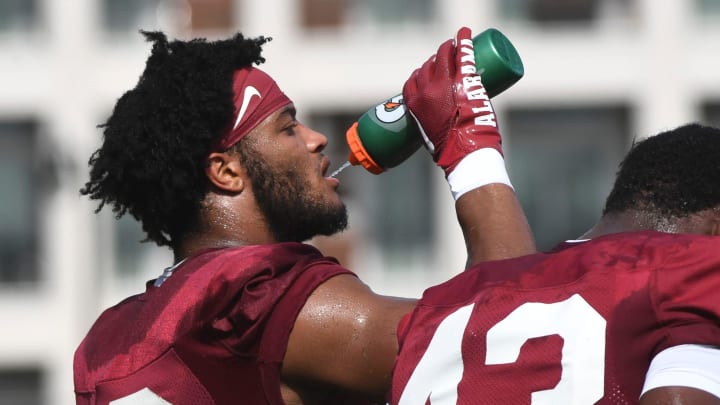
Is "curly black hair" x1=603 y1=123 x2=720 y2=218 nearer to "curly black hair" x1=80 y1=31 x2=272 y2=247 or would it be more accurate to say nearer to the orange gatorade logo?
the orange gatorade logo

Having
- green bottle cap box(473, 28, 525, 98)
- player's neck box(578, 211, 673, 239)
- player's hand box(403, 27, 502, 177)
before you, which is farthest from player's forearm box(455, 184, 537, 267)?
green bottle cap box(473, 28, 525, 98)

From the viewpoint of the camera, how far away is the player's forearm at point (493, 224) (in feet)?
10.4

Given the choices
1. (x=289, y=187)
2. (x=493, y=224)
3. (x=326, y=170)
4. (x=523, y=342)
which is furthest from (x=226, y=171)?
(x=523, y=342)

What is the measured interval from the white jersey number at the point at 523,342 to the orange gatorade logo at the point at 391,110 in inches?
35.6

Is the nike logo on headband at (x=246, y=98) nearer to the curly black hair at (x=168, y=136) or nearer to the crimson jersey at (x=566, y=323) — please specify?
the curly black hair at (x=168, y=136)

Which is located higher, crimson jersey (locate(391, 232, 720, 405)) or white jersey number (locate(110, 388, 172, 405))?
crimson jersey (locate(391, 232, 720, 405))

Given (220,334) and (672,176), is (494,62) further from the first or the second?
(220,334)

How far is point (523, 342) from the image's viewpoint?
280 cm

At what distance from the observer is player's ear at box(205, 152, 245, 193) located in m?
3.74

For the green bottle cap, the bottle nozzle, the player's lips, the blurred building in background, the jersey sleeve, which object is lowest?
the blurred building in background

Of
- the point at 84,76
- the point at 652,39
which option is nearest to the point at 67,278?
the point at 84,76

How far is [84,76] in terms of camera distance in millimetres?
18234

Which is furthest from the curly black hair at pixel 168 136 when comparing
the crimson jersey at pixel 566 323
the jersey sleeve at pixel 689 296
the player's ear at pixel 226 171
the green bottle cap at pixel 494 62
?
the jersey sleeve at pixel 689 296

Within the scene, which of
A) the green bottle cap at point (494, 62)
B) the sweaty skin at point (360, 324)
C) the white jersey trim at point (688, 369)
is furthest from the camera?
the green bottle cap at point (494, 62)
